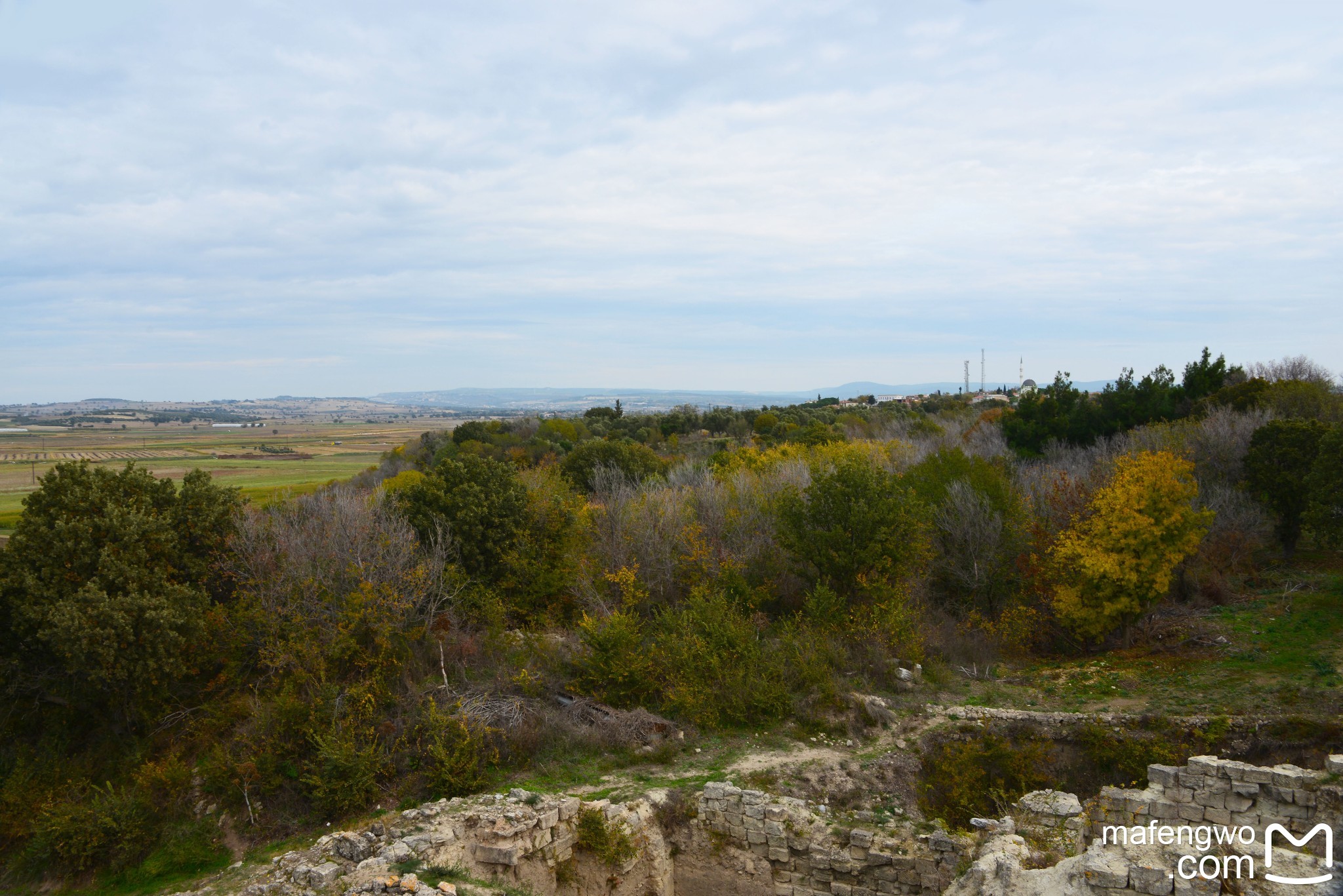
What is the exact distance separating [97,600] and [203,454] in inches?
2345

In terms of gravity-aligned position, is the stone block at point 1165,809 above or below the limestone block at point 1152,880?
below

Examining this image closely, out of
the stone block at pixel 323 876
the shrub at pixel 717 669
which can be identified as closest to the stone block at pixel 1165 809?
the shrub at pixel 717 669

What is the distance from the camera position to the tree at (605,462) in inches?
1427

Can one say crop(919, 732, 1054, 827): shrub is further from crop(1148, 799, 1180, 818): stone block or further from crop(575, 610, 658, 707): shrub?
crop(575, 610, 658, 707): shrub

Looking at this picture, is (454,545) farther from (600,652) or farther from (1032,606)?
(1032,606)

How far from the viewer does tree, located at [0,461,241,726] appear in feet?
47.1

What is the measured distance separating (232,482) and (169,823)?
3225 centimetres

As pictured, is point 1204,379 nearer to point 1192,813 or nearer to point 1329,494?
point 1329,494

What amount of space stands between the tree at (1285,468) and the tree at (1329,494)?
3.83ft

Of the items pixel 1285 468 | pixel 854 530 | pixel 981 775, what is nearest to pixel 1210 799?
pixel 981 775

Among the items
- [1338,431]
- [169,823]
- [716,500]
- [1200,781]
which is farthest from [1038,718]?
[169,823]

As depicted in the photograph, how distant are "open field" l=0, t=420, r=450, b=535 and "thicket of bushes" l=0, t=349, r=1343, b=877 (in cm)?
496

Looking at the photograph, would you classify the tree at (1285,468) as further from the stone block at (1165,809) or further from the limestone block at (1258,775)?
the stone block at (1165,809)

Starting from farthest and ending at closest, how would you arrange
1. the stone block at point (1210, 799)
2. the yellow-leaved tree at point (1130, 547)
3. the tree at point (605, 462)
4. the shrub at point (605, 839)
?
1. the tree at point (605, 462)
2. the yellow-leaved tree at point (1130, 547)
3. the shrub at point (605, 839)
4. the stone block at point (1210, 799)
